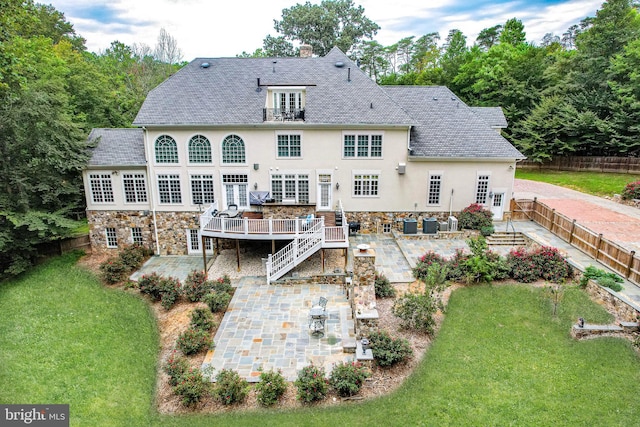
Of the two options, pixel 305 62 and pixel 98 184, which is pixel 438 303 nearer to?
pixel 305 62

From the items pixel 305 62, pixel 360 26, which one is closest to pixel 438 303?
pixel 305 62

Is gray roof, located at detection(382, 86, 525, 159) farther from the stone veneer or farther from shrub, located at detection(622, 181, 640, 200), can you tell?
the stone veneer

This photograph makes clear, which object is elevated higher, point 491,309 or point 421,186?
point 421,186

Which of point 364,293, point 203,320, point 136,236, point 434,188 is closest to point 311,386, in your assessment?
point 364,293

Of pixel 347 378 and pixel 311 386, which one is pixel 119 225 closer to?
pixel 311 386

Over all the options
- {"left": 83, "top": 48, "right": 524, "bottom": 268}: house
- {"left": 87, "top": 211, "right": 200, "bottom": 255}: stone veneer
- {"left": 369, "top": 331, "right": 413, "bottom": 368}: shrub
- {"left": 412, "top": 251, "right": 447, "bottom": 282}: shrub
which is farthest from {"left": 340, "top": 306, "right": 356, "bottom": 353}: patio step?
{"left": 87, "top": 211, "right": 200, "bottom": 255}: stone veneer

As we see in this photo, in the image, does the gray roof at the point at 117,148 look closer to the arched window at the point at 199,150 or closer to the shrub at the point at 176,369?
the arched window at the point at 199,150
